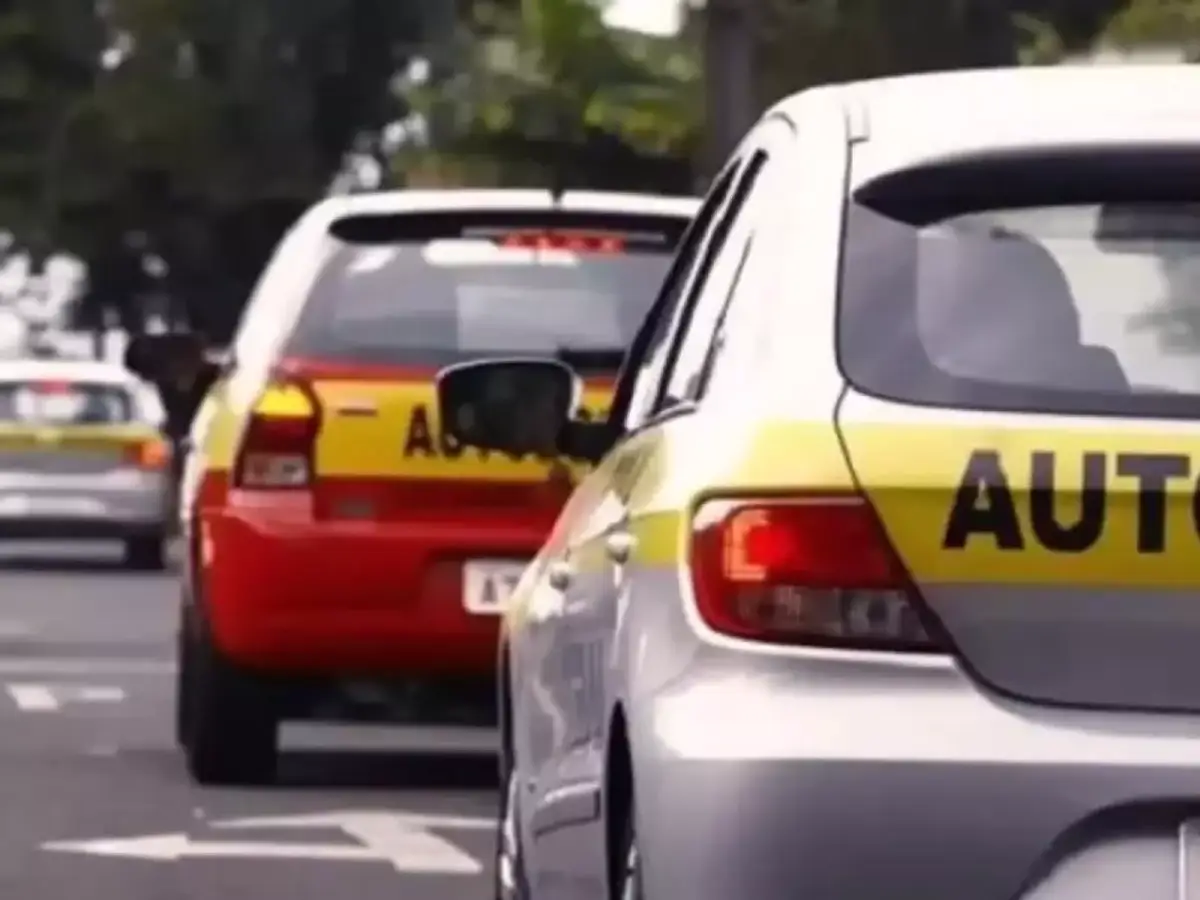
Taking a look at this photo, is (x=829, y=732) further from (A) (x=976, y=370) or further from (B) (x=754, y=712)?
(A) (x=976, y=370)

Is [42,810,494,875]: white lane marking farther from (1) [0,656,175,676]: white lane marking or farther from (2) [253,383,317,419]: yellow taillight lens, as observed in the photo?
(1) [0,656,175,676]: white lane marking

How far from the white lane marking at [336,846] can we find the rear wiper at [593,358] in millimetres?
1257

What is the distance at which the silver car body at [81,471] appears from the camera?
111 feet

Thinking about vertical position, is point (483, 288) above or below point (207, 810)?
above

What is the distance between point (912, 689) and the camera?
5.60 m

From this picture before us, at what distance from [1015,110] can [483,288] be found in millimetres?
6804

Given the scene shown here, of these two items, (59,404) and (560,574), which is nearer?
(560,574)

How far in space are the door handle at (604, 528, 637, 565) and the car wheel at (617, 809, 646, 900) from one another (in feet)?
1.20

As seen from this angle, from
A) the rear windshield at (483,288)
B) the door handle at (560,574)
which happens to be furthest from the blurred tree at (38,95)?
the door handle at (560,574)

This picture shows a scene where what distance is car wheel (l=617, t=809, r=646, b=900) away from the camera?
5.93m

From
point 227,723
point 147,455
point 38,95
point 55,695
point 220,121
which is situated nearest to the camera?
point 227,723

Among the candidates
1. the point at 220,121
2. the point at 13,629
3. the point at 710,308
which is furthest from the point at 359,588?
the point at 220,121

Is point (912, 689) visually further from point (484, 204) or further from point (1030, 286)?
point (484, 204)

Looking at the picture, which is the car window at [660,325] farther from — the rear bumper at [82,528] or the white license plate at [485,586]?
the rear bumper at [82,528]
